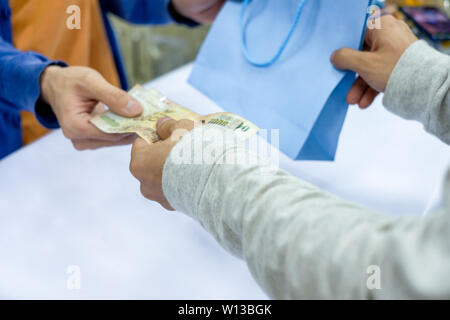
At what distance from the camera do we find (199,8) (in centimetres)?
84

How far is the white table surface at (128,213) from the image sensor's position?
1.64 ft

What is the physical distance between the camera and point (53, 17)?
72 cm

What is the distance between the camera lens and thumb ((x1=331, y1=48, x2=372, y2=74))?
54 cm

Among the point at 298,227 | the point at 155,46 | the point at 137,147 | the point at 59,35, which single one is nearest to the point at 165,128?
the point at 137,147

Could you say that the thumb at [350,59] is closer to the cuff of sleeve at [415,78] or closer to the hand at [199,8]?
the cuff of sleeve at [415,78]

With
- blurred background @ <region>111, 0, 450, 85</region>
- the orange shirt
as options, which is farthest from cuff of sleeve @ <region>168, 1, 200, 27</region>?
blurred background @ <region>111, 0, 450, 85</region>

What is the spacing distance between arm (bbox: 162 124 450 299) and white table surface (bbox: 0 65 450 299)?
16 centimetres

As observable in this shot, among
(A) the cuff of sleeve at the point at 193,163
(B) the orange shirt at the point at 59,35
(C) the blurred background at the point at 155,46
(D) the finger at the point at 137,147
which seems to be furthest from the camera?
(C) the blurred background at the point at 155,46

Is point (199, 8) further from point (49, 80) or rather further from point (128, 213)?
point (128, 213)

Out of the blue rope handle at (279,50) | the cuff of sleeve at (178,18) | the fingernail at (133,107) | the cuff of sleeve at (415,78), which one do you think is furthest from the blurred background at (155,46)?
the cuff of sleeve at (415,78)

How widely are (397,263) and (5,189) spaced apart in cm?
59

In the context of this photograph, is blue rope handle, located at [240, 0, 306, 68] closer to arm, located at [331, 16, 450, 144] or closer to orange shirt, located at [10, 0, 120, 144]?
arm, located at [331, 16, 450, 144]

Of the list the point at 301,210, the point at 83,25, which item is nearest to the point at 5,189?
the point at 83,25

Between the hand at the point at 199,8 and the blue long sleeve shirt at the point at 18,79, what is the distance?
31 millimetres
